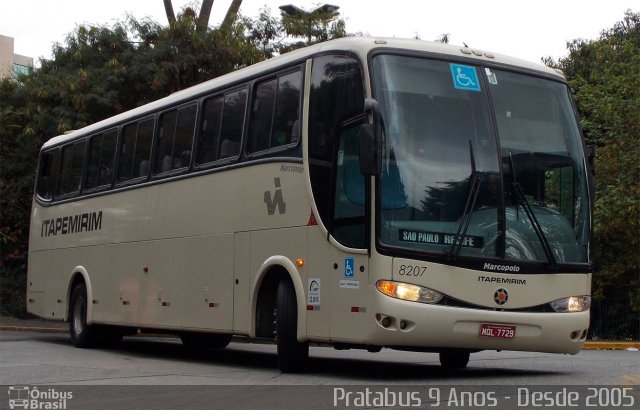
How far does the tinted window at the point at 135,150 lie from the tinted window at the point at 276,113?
381 centimetres

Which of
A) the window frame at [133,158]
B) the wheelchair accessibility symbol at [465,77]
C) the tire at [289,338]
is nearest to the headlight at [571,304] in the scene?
the wheelchair accessibility symbol at [465,77]

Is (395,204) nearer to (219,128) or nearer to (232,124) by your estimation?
(232,124)

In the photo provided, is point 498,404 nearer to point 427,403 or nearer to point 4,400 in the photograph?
point 427,403

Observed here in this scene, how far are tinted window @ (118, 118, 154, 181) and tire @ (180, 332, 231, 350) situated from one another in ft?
9.45

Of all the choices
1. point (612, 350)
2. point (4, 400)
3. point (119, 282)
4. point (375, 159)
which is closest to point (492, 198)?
point (375, 159)

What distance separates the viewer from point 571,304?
39.6 feet

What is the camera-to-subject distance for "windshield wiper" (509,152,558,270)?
1180cm

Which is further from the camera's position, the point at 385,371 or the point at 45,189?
the point at 45,189

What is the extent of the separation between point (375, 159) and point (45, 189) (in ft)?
41.2

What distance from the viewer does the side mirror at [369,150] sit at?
36.2ft

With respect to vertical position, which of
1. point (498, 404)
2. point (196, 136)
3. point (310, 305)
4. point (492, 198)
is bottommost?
point (498, 404)

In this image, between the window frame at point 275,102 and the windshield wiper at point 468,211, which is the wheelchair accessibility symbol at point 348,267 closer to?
the windshield wiper at point 468,211

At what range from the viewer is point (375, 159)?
11062 mm

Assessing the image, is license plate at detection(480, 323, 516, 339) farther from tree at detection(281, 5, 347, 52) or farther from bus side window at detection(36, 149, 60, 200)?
tree at detection(281, 5, 347, 52)
